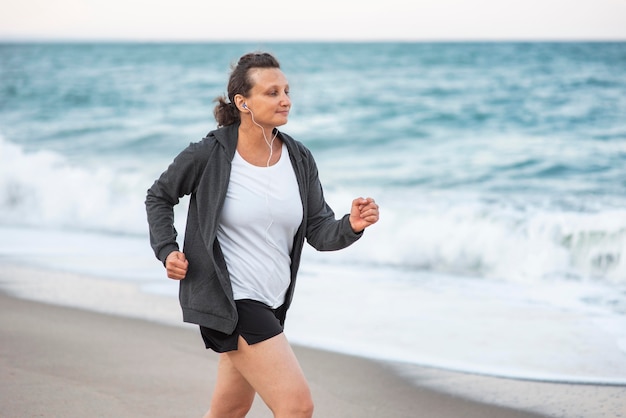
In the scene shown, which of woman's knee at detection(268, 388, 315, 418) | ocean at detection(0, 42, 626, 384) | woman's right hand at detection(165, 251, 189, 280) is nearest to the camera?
woman's knee at detection(268, 388, 315, 418)

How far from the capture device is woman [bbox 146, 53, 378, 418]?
9.88 ft

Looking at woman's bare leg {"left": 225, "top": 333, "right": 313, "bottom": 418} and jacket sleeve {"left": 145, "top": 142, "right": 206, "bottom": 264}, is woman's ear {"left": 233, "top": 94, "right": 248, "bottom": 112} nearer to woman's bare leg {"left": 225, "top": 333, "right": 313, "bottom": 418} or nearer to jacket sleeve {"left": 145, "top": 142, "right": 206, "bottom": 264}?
jacket sleeve {"left": 145, "top": 142, "right": 206, "bottom": 264}

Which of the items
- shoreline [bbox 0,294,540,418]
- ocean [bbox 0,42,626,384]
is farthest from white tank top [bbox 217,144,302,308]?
shoreline [bbox 0,294,540,418]

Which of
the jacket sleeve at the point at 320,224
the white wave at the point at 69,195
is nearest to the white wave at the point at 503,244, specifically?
the white wave at the point at 69,195

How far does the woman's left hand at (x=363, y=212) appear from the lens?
9.94 ft

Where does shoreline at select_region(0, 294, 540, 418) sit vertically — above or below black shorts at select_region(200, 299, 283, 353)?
below

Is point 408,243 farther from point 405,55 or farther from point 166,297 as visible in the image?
point 405,55

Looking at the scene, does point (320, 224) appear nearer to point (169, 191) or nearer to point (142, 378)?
point (169, 191)

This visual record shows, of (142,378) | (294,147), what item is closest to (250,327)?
(294,147)

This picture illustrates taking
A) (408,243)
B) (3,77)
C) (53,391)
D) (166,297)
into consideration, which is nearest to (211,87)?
(3,77)

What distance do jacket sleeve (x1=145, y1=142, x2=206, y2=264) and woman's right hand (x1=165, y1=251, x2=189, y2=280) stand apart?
0.07 m

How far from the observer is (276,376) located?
116 inches

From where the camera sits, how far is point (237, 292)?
3.07 m

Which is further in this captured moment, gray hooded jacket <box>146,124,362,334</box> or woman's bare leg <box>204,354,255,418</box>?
woman's bare leg <box>204,354,255,418</box>
